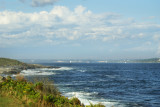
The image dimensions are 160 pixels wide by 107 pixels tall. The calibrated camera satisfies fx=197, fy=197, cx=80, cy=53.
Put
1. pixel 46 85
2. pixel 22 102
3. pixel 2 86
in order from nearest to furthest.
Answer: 1. pixel 22 102
2. pixel 2 86
3. pixel 46 85

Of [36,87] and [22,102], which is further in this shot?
[36,87]

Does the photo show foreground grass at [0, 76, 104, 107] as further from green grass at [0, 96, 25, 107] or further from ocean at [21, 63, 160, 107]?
ocean at [21, 63, 160, 107]

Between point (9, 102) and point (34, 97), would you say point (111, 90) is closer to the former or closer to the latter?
point (34, 97)

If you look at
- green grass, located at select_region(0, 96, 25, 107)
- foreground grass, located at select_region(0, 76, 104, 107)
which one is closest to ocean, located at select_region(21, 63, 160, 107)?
foreground grass, located at select_region(0, 76, 104, 107)

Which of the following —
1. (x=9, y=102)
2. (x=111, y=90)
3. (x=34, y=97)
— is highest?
(x=34, y=97)

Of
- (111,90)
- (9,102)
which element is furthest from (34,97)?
(111,90)

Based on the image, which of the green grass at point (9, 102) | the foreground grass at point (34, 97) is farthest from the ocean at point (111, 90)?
the green grass at point (9, 102)

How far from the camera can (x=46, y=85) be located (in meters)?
15.7

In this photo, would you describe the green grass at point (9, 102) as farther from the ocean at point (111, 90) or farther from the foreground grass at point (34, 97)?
the ocean at point (111, 90)

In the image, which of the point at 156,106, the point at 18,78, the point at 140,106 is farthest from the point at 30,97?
the point at 156,106

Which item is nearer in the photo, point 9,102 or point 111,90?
point 9,102

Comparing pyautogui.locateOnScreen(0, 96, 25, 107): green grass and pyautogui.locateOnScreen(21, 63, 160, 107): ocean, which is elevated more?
pyautogui.locateOnScreen(0, 96, 25, 107): green grass

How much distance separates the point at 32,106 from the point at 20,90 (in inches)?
133

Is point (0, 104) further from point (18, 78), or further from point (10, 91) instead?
point (18, 78)
